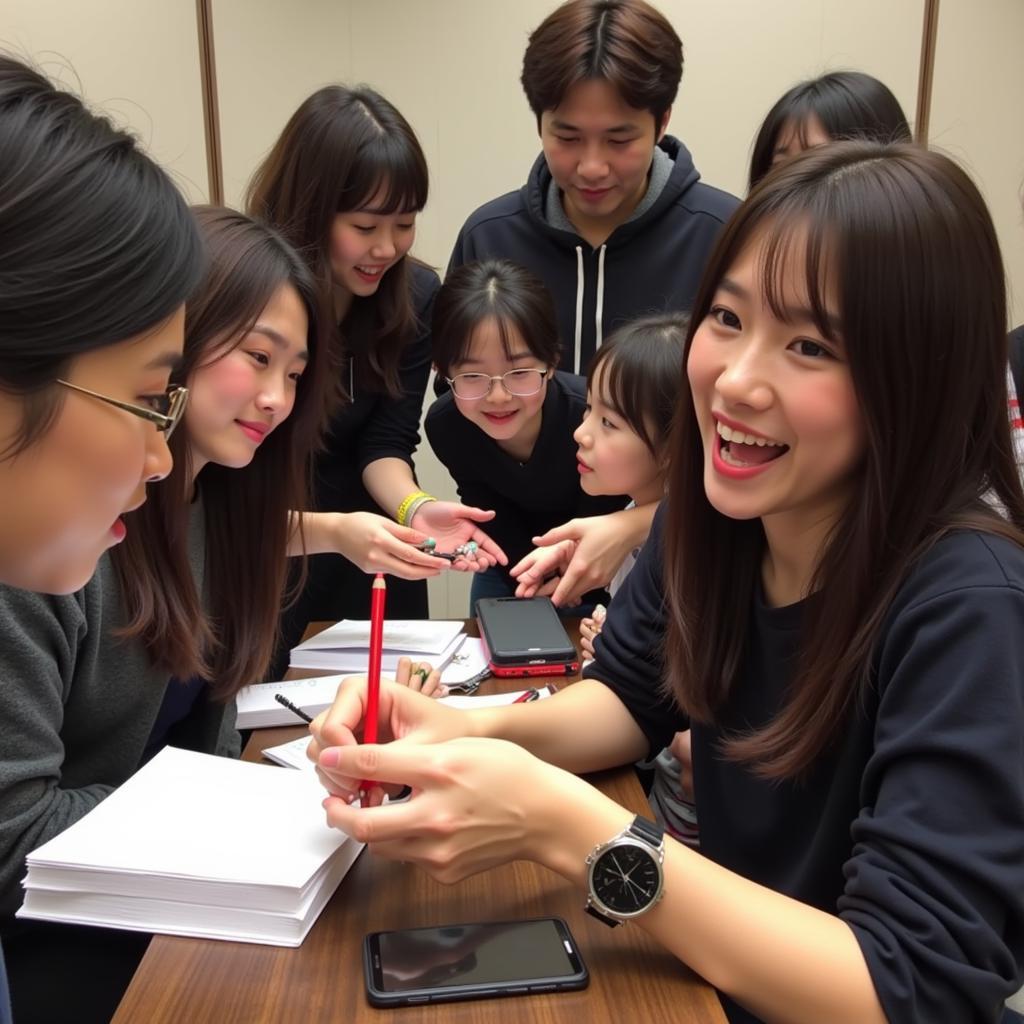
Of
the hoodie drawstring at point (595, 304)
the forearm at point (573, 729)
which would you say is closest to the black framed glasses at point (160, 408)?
the forearm at point (573, 729)

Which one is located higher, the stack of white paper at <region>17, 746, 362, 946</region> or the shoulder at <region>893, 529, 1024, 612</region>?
the shoulder at <region>893, 529, 1024, 612</region>

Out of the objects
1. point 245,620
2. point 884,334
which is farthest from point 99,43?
point 884,334

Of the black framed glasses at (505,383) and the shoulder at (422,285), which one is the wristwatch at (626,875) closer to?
the black framed glasses at (505,383)

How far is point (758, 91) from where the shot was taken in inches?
141

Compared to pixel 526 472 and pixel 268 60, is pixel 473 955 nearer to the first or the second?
pixel 526 472

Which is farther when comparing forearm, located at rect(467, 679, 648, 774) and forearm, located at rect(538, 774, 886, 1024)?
forearm, located at rect(467, 679, 648, 774)

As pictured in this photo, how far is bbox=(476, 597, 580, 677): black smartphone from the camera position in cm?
157

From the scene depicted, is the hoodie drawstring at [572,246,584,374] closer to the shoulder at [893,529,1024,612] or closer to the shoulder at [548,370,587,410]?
the shoulder at [548,370,587,410]

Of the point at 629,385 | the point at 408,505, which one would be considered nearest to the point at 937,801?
the point at 629,385

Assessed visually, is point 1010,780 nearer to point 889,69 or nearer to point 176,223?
point 176,223

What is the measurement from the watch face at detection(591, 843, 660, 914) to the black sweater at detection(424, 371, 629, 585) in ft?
4.63

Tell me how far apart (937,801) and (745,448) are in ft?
1.29

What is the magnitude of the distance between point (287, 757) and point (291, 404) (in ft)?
1.92

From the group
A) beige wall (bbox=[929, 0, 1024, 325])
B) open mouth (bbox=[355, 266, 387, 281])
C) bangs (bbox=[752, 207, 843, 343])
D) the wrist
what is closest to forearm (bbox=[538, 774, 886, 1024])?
the wrist
